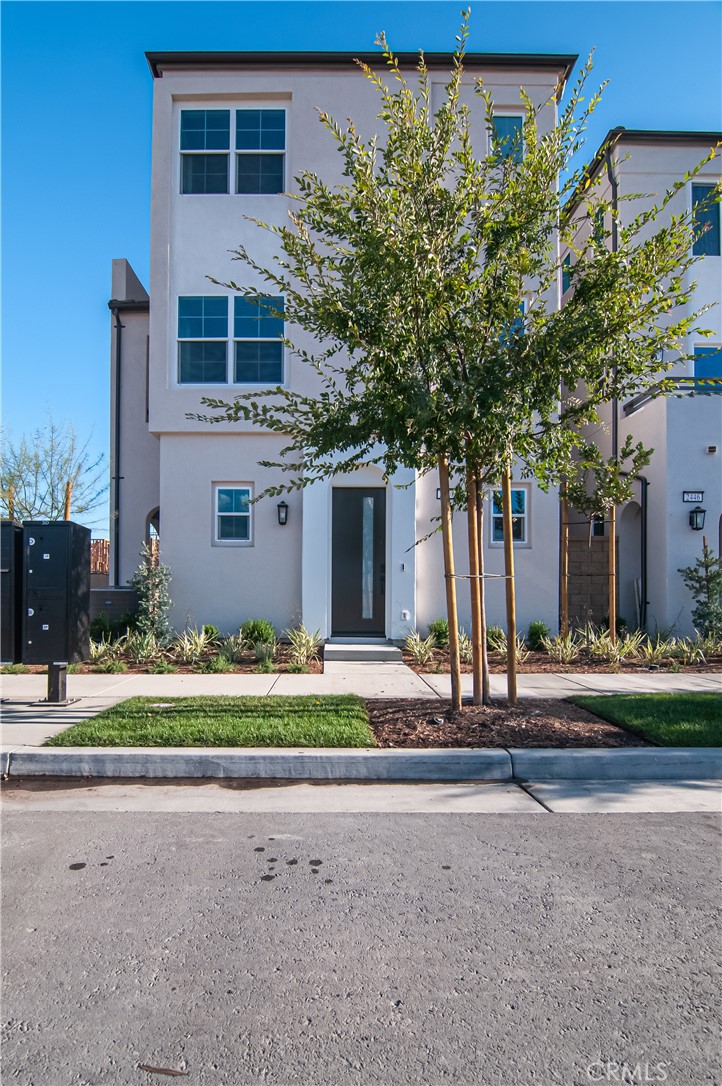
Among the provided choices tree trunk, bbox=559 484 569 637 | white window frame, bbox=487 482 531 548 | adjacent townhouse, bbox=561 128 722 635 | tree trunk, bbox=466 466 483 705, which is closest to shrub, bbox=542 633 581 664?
tree trunk, bbox=559 484 569 637

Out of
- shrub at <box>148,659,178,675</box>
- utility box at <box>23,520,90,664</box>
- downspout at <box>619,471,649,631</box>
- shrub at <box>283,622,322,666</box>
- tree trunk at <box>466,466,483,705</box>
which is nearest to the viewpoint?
tree trunk at <box>466,466,483,705</box>

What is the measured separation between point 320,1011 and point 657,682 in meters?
7.72

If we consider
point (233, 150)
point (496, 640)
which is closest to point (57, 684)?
point (496, 640)

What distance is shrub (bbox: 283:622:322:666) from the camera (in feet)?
34.7

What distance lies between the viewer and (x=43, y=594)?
8.86m

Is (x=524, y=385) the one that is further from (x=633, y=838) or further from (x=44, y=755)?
(x=44, y=755)

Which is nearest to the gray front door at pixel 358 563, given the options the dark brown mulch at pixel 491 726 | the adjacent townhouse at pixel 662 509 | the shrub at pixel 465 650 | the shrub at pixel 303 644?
the shrub at pixel 303 644

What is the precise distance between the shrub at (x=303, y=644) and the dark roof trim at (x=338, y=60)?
380 inches

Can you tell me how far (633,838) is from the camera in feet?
14.9

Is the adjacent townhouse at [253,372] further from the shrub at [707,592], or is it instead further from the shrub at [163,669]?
the shrub at [163,669]

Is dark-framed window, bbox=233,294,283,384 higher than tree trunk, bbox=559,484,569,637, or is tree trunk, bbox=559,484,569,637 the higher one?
dark-framed window, bbox=233,294,283,384

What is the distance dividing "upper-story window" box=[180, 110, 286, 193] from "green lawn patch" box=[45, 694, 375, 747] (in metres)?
9.41

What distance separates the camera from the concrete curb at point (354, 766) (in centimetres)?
590

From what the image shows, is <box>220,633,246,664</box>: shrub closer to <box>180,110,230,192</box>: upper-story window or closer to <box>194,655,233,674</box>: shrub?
<box>194,655,233,674</box>: shrub
